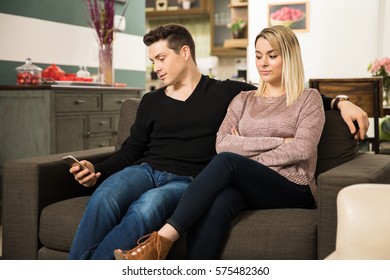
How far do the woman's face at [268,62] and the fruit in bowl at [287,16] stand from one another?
15.7 feet

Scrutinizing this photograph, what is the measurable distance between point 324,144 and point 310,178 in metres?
0.27

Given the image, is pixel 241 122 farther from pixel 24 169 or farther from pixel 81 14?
pixel 81 14

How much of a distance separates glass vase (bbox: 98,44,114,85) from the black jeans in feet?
8.96

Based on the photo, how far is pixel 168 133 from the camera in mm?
2418

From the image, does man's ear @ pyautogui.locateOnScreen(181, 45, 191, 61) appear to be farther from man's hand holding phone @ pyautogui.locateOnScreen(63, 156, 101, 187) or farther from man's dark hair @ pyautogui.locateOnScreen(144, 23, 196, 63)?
man's hand holding phone @ pyautogui.locateOnScreen(63, 156, 101, 187)

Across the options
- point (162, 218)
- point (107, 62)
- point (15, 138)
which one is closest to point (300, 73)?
point (162, 218)

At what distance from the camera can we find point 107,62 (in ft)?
15.3

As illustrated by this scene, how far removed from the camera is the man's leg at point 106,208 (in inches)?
78.4

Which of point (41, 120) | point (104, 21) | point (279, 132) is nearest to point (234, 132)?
point (279, 132)

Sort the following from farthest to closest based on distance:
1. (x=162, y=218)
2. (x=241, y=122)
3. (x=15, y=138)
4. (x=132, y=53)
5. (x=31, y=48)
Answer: (x=132, y=53) → (x=31, y=48) → (x=15, y=138) → (x=241, y=122) → (x=162, y=218)

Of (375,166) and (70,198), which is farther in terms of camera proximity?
(70,198)

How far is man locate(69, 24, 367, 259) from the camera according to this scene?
84.7 inches

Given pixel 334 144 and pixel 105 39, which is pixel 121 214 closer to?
pixel 334 144

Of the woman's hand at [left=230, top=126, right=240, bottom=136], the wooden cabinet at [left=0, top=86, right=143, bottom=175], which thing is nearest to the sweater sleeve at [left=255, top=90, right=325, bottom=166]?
the woman's hand at [left=230, top=126, right=240, bottom=136]
